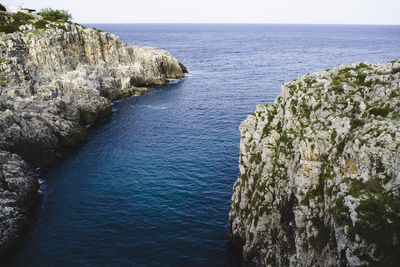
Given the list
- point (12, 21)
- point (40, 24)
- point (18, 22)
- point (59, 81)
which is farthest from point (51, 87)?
point (12, 21)

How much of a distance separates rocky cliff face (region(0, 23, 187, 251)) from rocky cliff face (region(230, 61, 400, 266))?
27.3m

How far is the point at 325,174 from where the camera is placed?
21.0 m

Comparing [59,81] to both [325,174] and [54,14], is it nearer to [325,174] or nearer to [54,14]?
[54,14]

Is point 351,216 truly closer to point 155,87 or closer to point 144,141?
point 144,141

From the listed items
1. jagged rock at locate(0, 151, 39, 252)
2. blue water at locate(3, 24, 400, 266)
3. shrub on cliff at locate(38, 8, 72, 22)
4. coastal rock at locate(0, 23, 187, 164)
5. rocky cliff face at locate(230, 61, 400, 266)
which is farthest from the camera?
shrub on cliff at locate(38, 8, 72, 22)

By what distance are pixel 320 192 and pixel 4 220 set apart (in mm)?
32906

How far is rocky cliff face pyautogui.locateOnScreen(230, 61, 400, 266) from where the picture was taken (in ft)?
55.8

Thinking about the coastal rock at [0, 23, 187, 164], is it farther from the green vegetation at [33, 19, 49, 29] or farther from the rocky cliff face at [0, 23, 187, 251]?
the green vegetation at [33, 19, 49, 29]

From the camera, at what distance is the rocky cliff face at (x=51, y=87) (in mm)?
38344

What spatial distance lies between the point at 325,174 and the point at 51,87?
61272mm

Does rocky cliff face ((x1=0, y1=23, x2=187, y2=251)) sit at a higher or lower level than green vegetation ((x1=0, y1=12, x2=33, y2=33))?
lower

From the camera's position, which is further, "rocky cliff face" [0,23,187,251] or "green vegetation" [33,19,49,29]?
"green vegetation" [33,19,49,29]

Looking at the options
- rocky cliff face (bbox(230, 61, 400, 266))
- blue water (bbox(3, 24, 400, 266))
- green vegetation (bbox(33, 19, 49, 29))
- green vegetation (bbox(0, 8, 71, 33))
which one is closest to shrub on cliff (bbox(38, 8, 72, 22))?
green vegetation (bbox(0, 8, 71, 33))

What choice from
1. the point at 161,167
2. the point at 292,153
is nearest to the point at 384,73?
the point at 292,153
